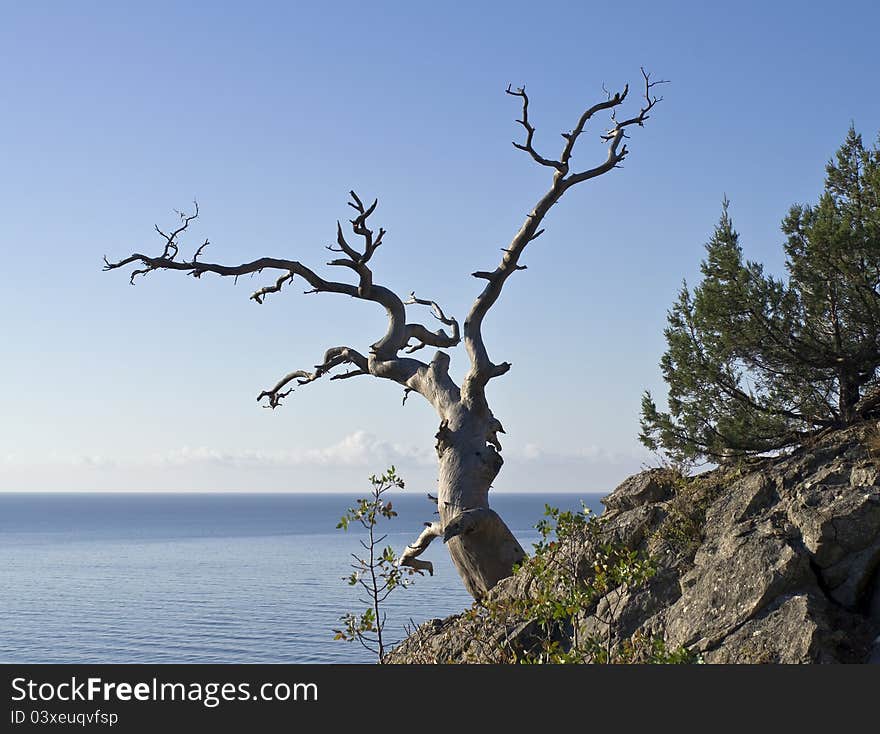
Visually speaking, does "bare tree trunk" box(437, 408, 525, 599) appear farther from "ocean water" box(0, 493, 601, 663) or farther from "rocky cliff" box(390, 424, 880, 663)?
"ocean water" box(0, 493, 601, 663)

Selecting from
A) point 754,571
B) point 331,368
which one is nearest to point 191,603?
point 331,368

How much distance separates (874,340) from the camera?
13.6 metres

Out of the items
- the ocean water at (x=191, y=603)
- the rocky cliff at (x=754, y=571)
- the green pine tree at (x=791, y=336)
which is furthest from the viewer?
the ocean water at (x=191, y=603)

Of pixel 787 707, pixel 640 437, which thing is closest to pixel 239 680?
pixel 787 707

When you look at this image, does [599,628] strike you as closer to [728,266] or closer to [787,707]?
[787,707]

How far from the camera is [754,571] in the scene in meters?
10.4

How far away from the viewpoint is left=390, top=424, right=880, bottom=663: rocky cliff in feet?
31.7

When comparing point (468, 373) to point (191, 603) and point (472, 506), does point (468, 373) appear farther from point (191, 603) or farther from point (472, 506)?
point (191, 603)

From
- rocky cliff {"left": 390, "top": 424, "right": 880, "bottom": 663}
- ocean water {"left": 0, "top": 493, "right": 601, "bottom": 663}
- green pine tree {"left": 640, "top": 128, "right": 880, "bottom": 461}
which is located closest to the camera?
rocky cliff {"left": 390, "top": 424, "right": 880, "bottom": 663}

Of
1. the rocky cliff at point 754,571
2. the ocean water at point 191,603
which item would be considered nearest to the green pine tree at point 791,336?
the rocky cliff at point 754,571

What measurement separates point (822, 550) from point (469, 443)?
574cm

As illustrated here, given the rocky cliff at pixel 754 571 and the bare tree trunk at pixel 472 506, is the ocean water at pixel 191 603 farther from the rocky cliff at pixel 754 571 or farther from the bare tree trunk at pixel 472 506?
the rocky cliff at pixel 754 571

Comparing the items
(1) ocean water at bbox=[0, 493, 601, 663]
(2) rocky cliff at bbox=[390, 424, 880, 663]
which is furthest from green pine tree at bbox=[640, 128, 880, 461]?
(1) ocean water at bbox=[0, 493, 601, 663]

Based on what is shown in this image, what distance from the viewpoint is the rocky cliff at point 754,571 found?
380 inches
